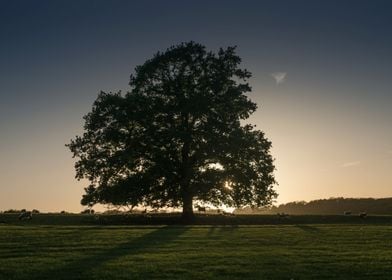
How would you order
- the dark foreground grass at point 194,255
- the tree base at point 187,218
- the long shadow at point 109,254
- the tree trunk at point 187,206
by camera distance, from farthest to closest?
the tree trunk at point 187,206, the tree base at point 187,218, the dark foreground grass at point 194,255, the long shadow at point 109,254

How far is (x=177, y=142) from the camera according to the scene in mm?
60719

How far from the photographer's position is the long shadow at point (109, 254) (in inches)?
875

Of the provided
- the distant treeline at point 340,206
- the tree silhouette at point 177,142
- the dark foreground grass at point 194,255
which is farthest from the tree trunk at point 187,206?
the distant treeline at point 340,206

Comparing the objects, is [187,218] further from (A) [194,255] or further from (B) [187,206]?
(A) [194,255]

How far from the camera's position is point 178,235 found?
3791 centimetres

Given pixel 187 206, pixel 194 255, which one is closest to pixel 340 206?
pixel 187 206

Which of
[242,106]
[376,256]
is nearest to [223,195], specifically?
[242,106]

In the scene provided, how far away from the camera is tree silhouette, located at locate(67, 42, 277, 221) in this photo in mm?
59844

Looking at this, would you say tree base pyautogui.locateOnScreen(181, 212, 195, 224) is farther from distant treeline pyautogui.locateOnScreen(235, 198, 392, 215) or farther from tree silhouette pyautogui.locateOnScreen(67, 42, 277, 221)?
distant treeline pyautogui.locateOnScreen(235, 198, 392, 215)

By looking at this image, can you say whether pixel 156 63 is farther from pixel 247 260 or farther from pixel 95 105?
pixel 247 260

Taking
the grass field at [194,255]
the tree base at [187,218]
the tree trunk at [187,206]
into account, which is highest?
the tree trunk at [187,206]

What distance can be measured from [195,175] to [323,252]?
32130 millimetres

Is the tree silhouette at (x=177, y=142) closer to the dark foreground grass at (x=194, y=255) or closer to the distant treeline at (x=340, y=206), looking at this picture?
the dark foreground grass at (x=194, y=255)

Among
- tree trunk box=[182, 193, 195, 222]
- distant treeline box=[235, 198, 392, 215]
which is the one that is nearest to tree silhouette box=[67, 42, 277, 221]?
tree trunk box=[182, 193, 195, 222]
